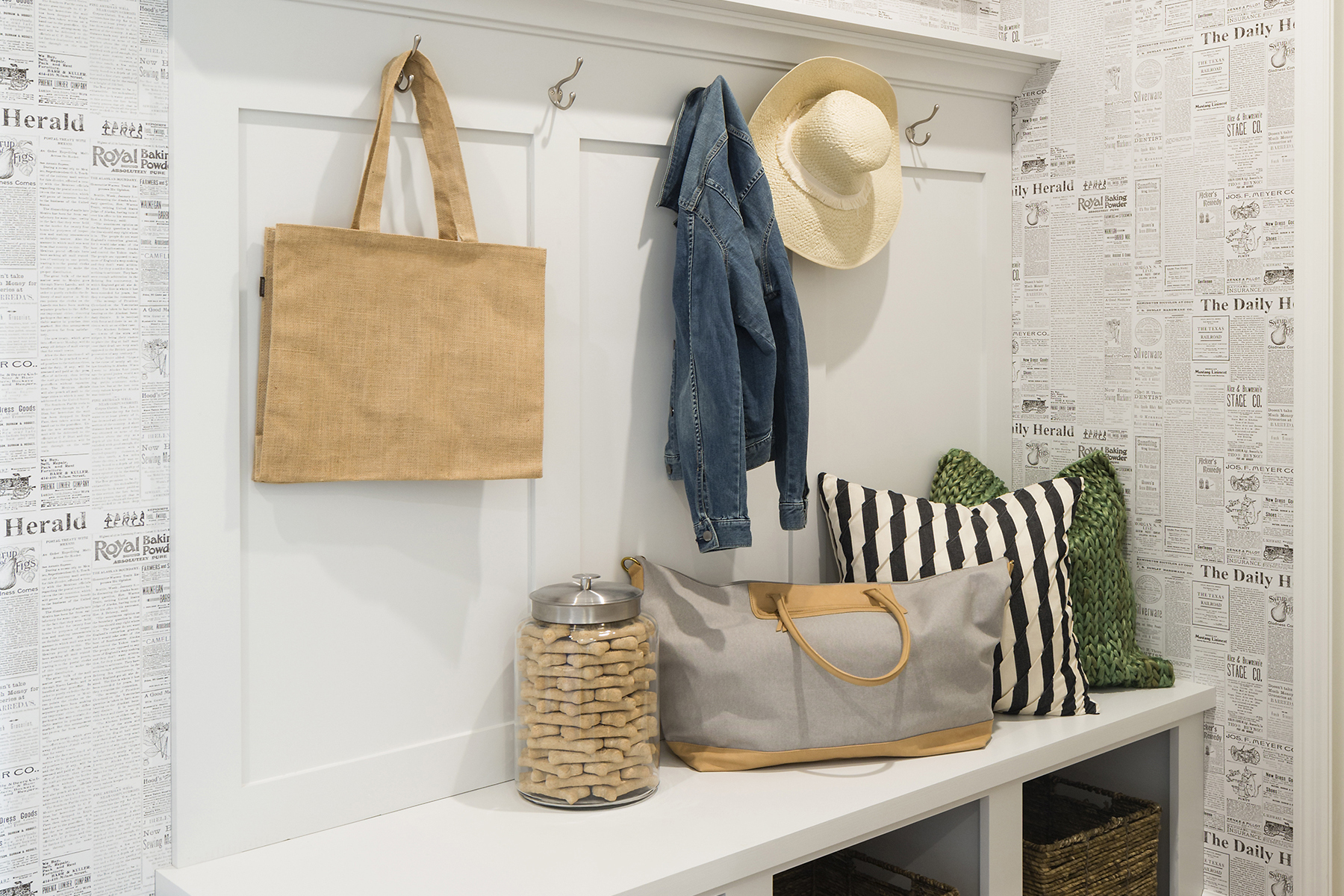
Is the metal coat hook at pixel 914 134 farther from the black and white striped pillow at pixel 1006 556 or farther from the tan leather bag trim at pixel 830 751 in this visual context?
the tan leather bag trim at pixel 830 751

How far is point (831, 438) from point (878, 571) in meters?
0.28

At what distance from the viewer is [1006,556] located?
183 centimetres

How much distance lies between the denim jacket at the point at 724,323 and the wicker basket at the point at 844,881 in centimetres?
58

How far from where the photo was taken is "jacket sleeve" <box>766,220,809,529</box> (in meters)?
1.71

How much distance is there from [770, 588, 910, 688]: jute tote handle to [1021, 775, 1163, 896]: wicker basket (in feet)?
1.50

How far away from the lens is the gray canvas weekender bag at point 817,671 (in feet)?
5.26

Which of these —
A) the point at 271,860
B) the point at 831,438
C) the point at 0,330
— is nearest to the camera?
the point at 0,330

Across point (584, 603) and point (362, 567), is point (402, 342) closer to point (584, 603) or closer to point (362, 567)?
point (362, 567)

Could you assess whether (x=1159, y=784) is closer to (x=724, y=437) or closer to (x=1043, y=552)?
(x=1043, y=552)

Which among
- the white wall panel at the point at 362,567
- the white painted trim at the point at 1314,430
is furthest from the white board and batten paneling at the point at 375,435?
the white painted trim at the point at 1314,430

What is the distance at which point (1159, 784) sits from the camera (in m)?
1.93

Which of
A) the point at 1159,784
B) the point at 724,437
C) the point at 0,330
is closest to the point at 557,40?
the point at 724,437

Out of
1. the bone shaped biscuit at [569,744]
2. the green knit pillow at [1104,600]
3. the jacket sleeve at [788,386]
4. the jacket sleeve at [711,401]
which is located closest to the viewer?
the bone shaped biscuit at [569,744]

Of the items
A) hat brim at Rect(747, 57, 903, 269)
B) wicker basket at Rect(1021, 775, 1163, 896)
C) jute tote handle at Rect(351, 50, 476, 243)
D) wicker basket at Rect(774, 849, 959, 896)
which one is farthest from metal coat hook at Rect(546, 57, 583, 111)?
wicker basket at Rect(1021, 775, 1163, 896)
